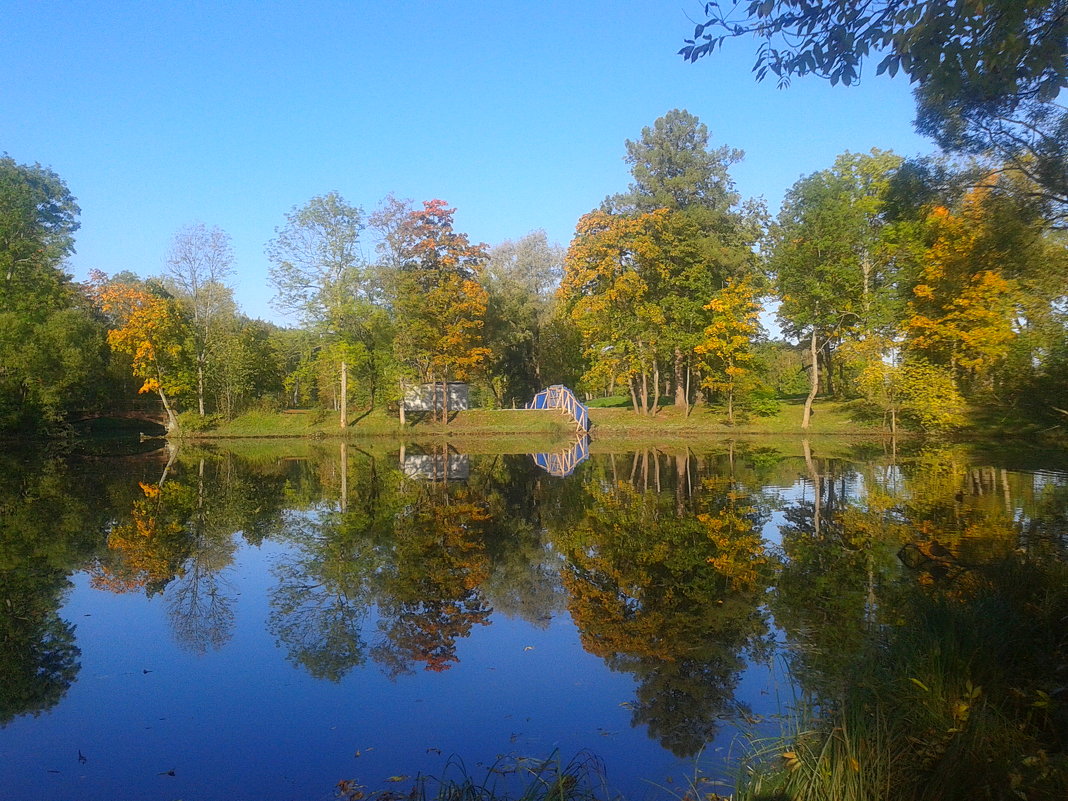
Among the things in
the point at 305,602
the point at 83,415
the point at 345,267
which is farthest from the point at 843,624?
the point at 83,415

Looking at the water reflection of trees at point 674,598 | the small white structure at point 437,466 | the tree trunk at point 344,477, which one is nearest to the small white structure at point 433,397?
the tree trunk at point 344,477

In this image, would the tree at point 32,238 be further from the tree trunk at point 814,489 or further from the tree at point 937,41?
the tree at point 937,41

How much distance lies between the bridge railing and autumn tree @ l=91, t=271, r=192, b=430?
62.7 feet

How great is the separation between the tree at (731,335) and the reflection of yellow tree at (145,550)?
25.7m

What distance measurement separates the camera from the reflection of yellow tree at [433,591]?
6645 millimetres

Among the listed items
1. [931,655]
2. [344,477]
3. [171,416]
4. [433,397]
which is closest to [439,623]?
[931,655]

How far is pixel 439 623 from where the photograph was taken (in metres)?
7.33

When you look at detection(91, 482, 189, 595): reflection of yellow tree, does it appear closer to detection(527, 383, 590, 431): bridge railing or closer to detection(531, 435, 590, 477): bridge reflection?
detection(531, 435, 590, 477): bridge reflection

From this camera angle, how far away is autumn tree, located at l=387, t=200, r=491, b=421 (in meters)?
35.9

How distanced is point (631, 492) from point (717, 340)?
2015 centimetres

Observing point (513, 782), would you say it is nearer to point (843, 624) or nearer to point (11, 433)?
point (843, 624)

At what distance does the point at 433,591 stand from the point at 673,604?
109 inches

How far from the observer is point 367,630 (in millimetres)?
7086

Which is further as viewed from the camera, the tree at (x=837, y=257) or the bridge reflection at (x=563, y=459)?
the tree at (x=837, y=257)
